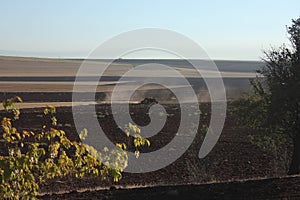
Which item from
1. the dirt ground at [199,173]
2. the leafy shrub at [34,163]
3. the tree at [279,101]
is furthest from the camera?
the tree at [279,101]

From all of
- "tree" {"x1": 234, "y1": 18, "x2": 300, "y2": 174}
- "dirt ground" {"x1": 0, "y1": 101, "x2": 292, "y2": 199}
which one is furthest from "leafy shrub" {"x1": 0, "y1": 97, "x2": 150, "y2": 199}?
"tree" {"x1": 234, "y1": 18, "x2": 300, "y2": 174}

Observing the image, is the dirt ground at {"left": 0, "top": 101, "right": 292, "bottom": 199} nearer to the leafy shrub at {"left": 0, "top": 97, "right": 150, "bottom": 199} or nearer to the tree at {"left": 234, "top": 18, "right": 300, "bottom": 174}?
the tree at {"left": 234, "top": 18, "right": 300, "bottom": 174}

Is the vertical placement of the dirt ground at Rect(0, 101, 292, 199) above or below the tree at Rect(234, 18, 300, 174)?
below

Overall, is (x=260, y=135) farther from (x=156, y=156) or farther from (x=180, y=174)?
(x=156, y=156)

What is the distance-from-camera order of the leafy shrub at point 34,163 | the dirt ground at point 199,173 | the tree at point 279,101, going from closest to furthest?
the leafy shrub at point 34,163 → the dirt ground at point 199,173 → the tree at point 279,101

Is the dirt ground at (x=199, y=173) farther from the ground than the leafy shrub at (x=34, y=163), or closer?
closer

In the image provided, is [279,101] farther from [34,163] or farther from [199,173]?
[34,163]

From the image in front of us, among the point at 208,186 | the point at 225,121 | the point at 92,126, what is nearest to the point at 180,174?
the point at 208,186

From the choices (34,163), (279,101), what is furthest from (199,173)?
(34,163)

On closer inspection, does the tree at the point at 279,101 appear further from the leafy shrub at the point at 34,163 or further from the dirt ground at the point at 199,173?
the leafy shrub at the point at 34,163

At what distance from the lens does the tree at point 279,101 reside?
14.6 m

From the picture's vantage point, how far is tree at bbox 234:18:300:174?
47.9 feet

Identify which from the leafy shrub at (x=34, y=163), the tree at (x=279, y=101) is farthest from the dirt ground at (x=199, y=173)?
the leafy shrub at (x=34, y=163)

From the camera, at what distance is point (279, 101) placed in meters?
14.6
